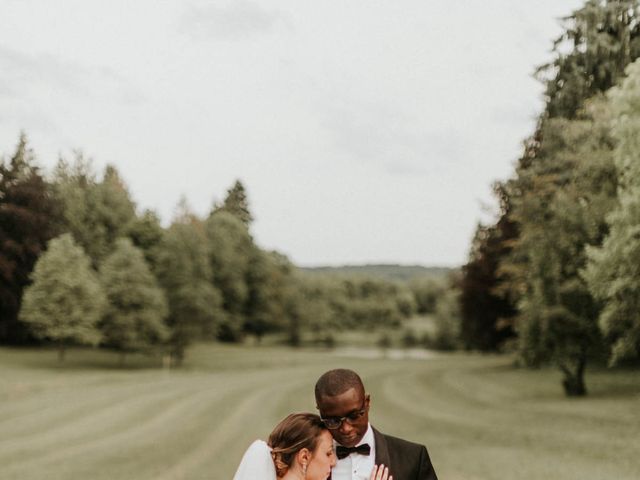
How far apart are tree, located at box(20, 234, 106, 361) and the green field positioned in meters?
2.72

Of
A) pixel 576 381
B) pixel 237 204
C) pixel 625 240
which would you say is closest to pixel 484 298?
pixel 576 381

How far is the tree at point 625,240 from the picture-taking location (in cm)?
2069

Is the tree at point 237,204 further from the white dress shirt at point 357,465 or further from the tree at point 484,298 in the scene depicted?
the white dress shirt at point 357,465

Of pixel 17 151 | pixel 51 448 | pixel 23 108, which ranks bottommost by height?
pixel 51 448

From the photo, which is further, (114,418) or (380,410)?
(380,410)

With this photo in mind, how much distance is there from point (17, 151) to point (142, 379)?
87.1 ft

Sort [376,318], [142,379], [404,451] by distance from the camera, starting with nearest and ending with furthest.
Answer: [404,451], [142,379], [376,318]

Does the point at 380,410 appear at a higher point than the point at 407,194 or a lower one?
lower

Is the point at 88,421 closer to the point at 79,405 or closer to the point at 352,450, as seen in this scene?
the point at 79,405

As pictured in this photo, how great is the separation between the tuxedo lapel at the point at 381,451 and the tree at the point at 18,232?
52284 mm

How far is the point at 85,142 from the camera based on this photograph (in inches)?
2736

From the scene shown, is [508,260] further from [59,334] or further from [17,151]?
[17,151]

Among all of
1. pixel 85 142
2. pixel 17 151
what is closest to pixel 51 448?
pixel 17 151

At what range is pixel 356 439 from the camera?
4184 mm
